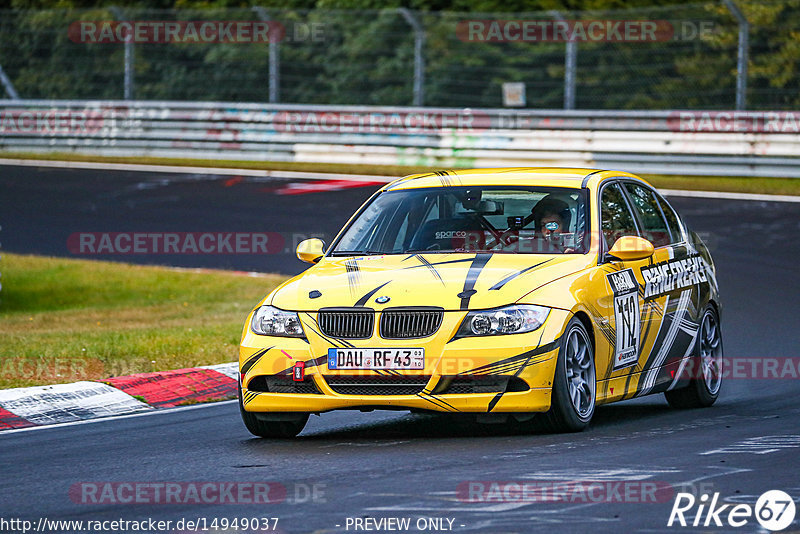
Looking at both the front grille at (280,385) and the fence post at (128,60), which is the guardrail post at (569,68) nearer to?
the fence post at (128,60)

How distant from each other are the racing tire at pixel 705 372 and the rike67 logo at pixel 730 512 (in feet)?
12.1

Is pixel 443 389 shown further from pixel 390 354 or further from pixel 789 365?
pixel 789 365

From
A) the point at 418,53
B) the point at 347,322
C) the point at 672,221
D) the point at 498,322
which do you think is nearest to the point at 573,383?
the point at 498,322

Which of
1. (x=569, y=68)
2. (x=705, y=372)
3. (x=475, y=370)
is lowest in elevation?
(x=705, y=372)

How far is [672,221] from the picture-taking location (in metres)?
10.6

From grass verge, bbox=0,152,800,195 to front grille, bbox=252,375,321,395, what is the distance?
16.3 meters

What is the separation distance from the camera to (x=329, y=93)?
96.0 ft

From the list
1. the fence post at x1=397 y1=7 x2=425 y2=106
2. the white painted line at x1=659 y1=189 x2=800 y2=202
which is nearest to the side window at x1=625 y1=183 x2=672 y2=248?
the white painted line at x1=659 y1=189 x2=800 y2=202

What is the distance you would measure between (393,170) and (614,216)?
18.0 meters

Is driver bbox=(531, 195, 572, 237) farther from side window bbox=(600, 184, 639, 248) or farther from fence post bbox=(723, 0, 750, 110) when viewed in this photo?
fence post bbox=(723, 0, 750, 110)

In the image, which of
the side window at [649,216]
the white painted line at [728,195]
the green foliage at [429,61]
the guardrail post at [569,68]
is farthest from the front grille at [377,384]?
the guardrail post at [569,68]

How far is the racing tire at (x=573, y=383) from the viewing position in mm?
8195

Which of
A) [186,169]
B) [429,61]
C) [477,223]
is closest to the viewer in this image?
[477,223]

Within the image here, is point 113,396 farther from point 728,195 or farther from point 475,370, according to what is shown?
point 728,195
